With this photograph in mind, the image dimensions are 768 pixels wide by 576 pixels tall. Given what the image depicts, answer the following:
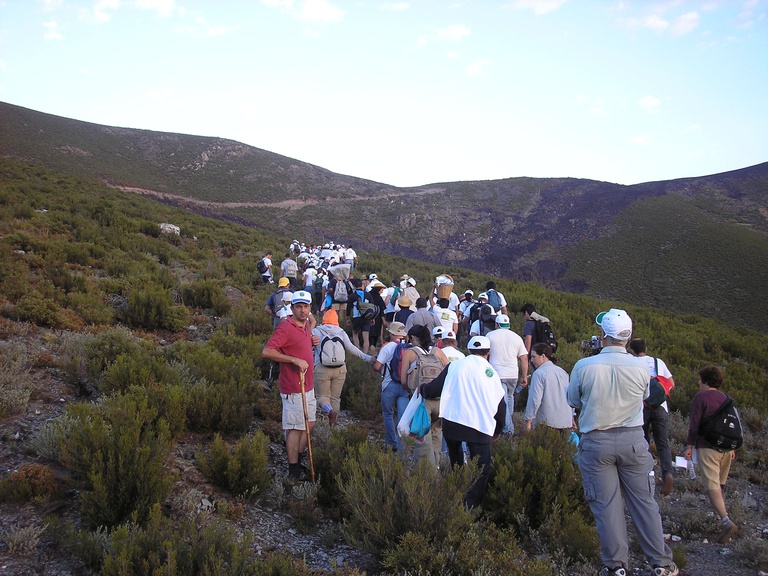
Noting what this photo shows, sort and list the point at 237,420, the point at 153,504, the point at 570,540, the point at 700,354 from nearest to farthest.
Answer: the point at 153,504 < the point at 570,540 < the point at 237,420 < the point at 700,354

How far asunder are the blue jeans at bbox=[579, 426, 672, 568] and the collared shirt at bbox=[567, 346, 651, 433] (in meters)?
0.10

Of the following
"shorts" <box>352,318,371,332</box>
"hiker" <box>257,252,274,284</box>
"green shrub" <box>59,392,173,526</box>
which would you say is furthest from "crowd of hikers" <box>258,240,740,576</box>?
"hiker" <box>257,252,274,284</box>

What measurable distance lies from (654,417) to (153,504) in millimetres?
5662

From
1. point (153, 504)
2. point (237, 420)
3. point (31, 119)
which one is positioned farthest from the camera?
point (31, 119)

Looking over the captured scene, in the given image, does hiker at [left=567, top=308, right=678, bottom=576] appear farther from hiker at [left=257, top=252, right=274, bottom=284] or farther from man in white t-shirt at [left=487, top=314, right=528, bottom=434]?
hiker at [left=257, top=252, right=274, bottom=284]

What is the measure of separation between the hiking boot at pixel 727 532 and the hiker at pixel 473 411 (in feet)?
7.98

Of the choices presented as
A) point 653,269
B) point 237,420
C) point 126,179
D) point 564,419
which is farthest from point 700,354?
point 126,179

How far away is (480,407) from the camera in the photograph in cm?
462

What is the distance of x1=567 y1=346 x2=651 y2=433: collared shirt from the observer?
12.8 ft

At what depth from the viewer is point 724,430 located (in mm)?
4930

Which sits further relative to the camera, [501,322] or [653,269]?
[653,269]

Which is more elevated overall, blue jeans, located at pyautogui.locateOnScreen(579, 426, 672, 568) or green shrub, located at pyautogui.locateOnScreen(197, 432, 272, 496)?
blue jeans, located at pyautogui.locateOnScreen(579, 426, 672, 568)

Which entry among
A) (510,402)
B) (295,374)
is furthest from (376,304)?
(295,374)

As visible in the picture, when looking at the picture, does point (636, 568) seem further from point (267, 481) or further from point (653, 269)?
point (653, 269)
